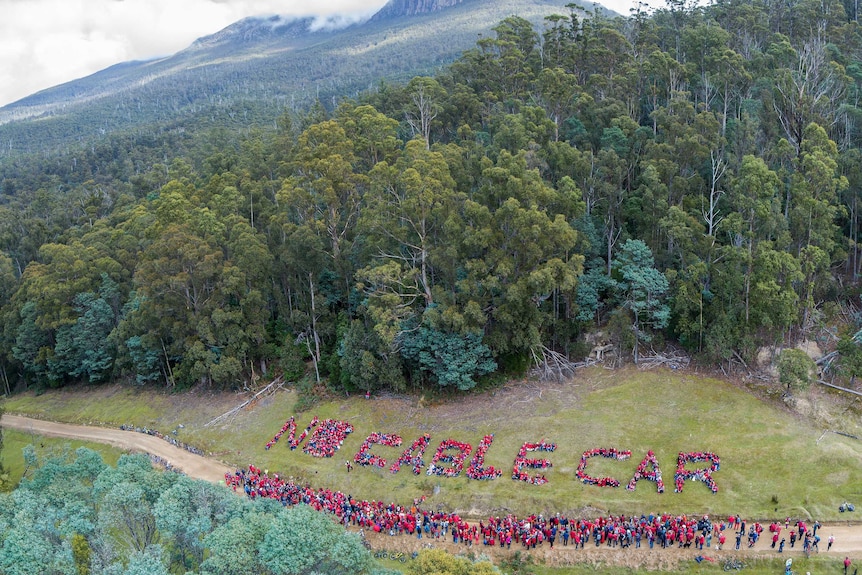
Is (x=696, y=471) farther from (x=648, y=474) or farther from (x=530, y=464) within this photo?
(x=530, y=464)

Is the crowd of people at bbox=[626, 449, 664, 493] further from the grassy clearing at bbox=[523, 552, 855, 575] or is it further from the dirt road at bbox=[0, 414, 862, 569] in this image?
the grassy clearing at bbox=[523, 552, 855, 575]

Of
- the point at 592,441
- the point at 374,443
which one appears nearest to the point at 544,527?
the point at 592,441

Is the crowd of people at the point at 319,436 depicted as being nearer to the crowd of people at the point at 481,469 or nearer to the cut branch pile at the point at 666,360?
the crowd of people at the point at 481,469

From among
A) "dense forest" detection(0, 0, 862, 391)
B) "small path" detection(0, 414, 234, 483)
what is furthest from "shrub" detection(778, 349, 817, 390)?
"small path" detection(0, 414, 234, 483)

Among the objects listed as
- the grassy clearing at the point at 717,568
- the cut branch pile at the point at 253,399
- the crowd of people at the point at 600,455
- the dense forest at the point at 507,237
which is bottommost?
the grassy clearing at the point at 717,568

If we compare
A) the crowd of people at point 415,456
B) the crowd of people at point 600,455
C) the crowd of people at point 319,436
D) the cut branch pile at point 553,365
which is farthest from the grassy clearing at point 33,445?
the crowd of people at point 600,455

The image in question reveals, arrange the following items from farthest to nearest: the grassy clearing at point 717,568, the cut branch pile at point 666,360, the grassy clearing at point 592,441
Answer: the cut branch pile at point 666,360 → the grassy clearing at point 592,441 → the grassy clearing at point 717,568
